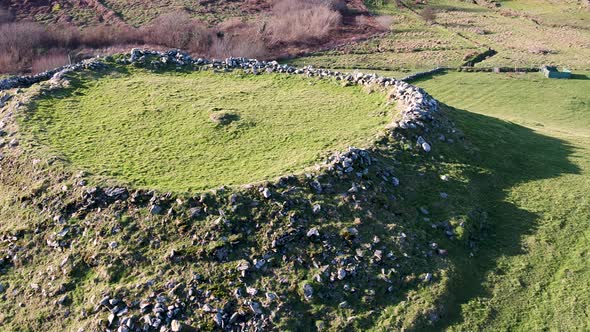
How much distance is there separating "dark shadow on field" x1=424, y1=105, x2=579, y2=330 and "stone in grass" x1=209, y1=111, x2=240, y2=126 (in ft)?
32.0

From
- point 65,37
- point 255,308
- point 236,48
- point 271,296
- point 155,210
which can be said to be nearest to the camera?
point 255,308

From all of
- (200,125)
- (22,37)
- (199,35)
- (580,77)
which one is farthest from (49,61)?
(580,77)

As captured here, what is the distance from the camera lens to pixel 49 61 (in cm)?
4684

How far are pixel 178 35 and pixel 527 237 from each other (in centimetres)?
4662

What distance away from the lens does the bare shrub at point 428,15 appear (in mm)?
71938

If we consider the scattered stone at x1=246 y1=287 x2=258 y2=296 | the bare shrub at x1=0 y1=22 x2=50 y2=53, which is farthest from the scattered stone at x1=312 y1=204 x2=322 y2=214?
the bare shrub at x1=0 y1=22 x2=50 y2=53

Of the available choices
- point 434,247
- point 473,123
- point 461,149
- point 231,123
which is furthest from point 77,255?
point 473,123

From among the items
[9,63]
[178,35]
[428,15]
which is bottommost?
[9,63]

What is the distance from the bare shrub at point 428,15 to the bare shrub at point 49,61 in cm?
4838

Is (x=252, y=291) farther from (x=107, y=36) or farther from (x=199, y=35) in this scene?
(x=107, y=36)

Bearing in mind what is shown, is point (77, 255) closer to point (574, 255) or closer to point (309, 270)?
point (309, 270)

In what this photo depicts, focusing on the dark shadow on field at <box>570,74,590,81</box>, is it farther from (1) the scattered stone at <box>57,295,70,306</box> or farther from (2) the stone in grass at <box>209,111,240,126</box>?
(1) the scattered stone at <box>57,295,70,306</box>

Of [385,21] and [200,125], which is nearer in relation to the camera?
[200,125]

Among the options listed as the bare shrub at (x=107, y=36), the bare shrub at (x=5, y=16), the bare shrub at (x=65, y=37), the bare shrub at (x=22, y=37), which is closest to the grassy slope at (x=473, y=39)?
the bare shrub at (x=107, y=36)
